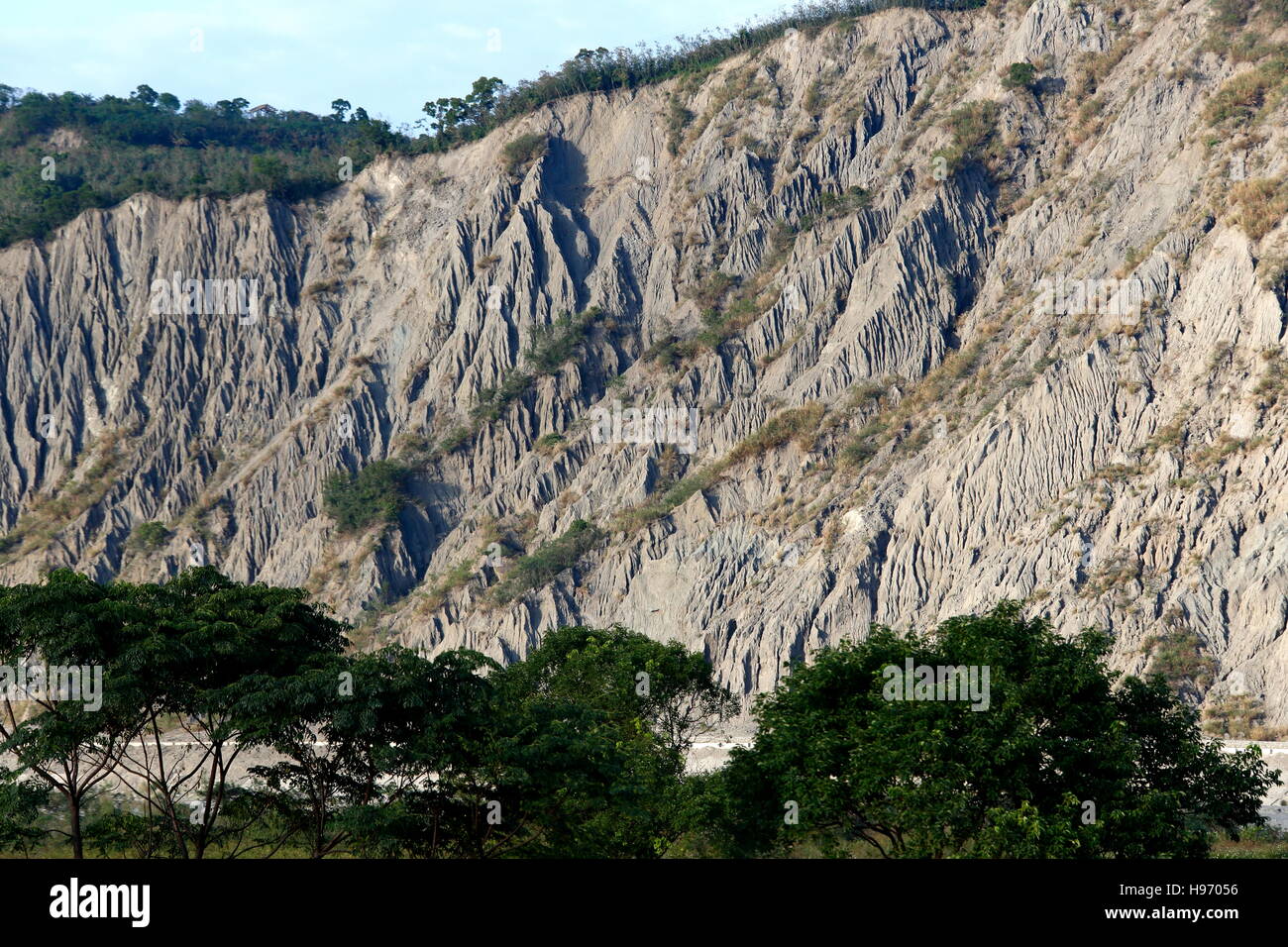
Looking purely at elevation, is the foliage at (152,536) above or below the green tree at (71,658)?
above

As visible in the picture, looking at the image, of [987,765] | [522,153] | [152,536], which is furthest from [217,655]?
[522,153]

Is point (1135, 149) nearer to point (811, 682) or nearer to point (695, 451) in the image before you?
point (695, 451)

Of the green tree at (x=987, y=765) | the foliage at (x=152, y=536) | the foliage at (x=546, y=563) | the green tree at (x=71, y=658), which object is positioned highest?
the foliage at (x=152, y=536)

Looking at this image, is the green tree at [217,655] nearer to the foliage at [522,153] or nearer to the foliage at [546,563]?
the foliage at [546,563]

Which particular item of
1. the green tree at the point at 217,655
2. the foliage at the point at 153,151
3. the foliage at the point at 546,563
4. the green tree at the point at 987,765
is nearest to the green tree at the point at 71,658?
the green tree at the point at 217,655

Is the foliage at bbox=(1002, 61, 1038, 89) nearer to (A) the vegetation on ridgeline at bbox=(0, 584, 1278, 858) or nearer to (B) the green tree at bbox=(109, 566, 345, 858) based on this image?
(A) the vegetation on ridgeline at bbox=(0, 584, 1278, 858)

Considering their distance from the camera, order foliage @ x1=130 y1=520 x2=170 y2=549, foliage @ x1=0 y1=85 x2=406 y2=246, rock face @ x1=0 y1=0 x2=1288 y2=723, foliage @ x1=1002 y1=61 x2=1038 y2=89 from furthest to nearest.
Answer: foliage @ x1=0 y1=85 x2=406 y2=246, foliage @ x1=1002 y1=61 x2=1038 y2=89, foliage @ x1=130 y1=520 x2=170 y2=549, rock face @ x1=0 y1=0 x2=1288 y2=723

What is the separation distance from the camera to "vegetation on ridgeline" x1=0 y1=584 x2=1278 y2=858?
21.6 metres

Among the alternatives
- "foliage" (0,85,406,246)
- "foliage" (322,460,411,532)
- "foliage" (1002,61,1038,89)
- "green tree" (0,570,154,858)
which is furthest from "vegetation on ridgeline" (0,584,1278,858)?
"foliage" (0,85,406,246)

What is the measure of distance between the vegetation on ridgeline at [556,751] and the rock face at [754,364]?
20.4 meters

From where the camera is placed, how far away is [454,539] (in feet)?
201

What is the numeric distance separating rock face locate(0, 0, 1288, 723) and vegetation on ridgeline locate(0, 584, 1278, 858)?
2041cm

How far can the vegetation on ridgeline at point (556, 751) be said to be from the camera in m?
21.6
